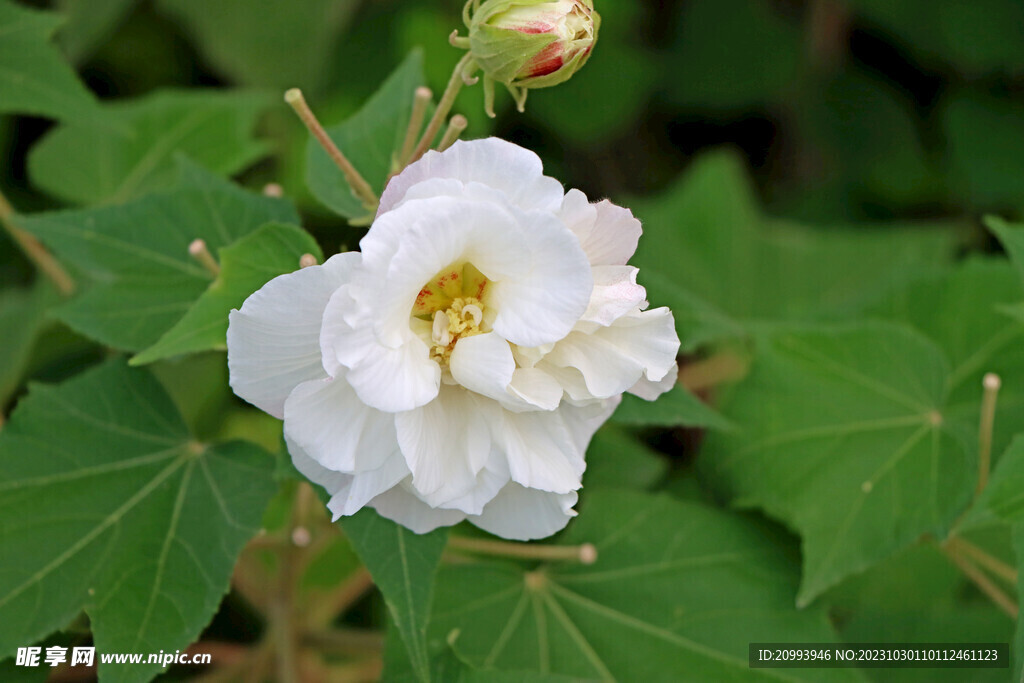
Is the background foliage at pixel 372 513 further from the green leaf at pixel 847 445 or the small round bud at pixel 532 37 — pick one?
the small round bud at pixel 532 37

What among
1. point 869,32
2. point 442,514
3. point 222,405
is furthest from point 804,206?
point 442,514

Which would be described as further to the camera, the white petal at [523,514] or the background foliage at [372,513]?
the background foliage at [372,513]

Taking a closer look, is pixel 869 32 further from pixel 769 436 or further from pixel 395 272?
pixel 395 272

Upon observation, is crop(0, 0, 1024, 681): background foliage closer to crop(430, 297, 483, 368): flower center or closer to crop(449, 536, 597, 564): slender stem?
crop(449, 536, 597, 564): slender stem

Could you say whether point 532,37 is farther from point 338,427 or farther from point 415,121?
point 338,427

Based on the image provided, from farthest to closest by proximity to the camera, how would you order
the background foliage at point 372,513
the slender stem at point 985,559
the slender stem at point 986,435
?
the slender stem at point 985,559, the slender stem at point 986,435, the background foliage at point 372,513

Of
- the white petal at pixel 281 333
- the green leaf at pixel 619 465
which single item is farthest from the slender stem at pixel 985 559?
the white petal at pixel 281 333
